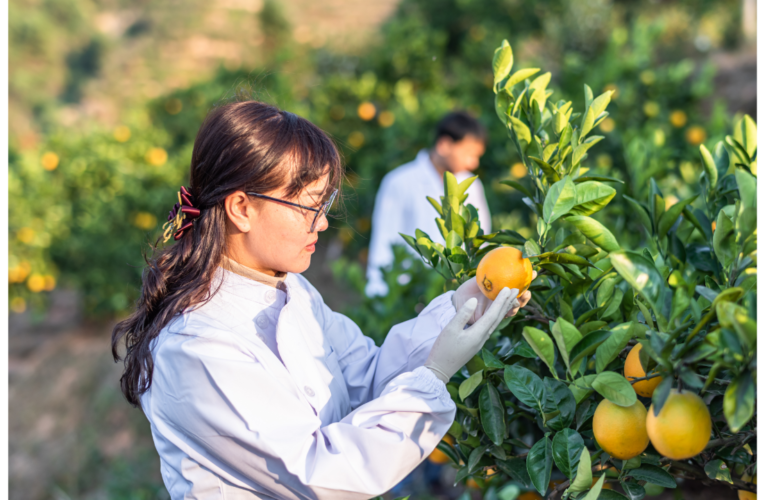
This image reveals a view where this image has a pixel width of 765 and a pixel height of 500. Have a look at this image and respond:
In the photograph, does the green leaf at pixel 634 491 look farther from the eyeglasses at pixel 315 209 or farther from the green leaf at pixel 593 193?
the eyeglasses at pixel 315 209

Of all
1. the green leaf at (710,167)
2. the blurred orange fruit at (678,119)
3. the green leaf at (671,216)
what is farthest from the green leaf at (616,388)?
the blurred orange fruit at (678,119)

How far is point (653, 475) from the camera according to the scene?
831 millimetres

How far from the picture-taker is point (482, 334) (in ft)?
2.99

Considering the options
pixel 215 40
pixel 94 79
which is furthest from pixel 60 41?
pixel 215 40

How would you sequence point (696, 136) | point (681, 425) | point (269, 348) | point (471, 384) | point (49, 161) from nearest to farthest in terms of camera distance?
1. point (681, 425)
2. point (471, 384)
3. point (269, 348)
4. point (696, 136)
5. point (49, 161)

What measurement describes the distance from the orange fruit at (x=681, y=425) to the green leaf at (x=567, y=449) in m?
0.15

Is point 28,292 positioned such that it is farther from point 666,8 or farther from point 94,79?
point 94,79

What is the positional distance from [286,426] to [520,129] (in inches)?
24.8

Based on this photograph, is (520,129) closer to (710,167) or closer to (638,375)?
(710,167)

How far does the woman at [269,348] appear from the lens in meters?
0.83

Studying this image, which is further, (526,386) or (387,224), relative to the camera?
(387,224)

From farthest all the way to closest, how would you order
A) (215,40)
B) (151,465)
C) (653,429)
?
(215,40)
(151,465)
(653,429)

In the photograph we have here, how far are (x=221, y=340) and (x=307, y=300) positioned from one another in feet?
1.06

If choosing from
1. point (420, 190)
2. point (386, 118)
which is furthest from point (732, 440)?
point (386, 118)
